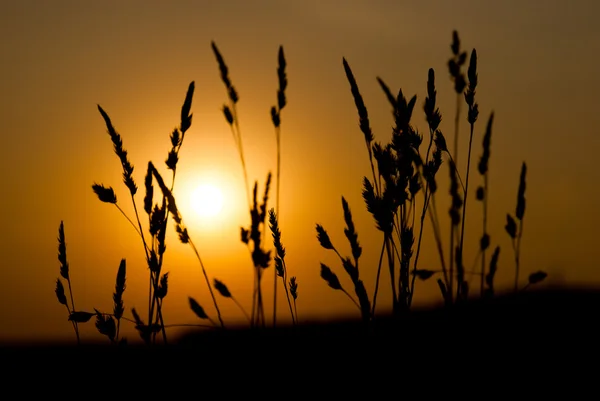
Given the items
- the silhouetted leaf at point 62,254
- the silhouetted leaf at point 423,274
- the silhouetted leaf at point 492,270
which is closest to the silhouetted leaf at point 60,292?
the silhouetted leaf at point 62,254

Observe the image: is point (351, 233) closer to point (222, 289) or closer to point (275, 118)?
point (222, 289)

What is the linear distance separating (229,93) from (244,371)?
1316mm

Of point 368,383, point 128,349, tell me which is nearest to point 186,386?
point 128,349

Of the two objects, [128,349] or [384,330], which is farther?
[128,349]

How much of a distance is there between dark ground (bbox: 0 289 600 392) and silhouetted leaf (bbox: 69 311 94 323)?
134 mm

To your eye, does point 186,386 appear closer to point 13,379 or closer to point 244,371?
point 244,371

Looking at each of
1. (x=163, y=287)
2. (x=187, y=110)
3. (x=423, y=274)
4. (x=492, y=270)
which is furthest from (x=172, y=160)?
(x=492, y=270)

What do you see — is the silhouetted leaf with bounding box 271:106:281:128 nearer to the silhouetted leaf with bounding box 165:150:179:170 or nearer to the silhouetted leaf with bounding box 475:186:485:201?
the silhouetted leaf with bounding box 165:150:179:170

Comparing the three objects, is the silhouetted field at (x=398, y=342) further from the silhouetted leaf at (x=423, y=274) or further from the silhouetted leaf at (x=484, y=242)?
the silhouetted leaf at (x=484, y=242)

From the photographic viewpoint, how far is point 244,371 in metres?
2.13

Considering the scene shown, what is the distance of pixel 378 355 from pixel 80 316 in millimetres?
1078

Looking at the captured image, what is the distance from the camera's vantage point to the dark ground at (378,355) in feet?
6.64

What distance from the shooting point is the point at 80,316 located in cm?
245

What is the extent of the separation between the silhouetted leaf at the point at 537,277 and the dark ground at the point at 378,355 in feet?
0.35
